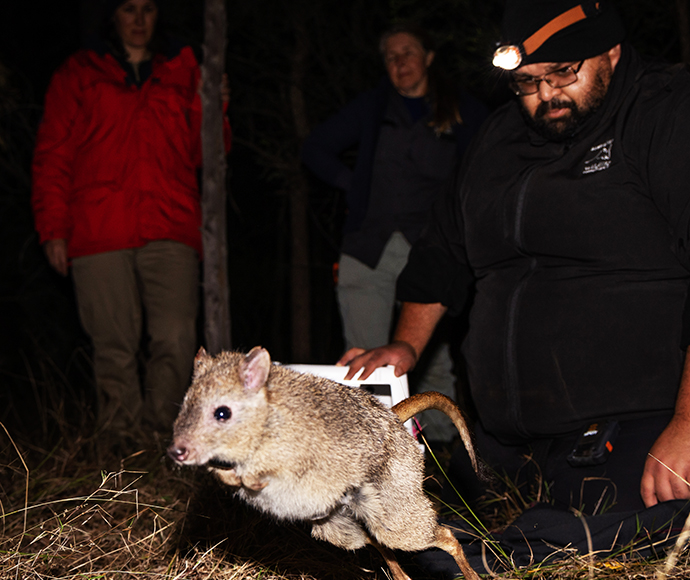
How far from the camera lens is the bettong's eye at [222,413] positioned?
4.73 feet

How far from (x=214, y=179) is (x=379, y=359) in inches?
97.5

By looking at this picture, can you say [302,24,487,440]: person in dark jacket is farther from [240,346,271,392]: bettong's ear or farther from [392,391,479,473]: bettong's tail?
[240,346,271,392]: bettong's ear

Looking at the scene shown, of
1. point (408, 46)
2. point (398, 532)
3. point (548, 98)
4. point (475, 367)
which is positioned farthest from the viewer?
point (408, 46)

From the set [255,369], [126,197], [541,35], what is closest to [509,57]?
[541,35]

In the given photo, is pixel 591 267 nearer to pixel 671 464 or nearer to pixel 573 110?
pixel 573 110

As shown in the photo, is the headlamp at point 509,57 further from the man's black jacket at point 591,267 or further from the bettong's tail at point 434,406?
the bettong's tail at point 434,406

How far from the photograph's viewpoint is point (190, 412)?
1.44m

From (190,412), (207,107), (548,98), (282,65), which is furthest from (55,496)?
(282,65)

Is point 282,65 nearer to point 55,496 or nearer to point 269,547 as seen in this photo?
point 55,496

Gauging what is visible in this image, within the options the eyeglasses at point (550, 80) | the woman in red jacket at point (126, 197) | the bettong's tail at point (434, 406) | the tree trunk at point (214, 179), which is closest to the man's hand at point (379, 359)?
the bettong's tail at point (434, 406)

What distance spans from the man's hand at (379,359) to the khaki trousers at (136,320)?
2.38m

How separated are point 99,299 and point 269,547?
8.64 feet

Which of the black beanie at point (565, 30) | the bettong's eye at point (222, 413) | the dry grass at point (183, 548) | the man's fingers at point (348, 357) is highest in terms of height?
the black beanie at point (565, 30)

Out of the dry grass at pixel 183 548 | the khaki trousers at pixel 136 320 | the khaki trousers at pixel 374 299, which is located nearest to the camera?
the dry grass at pixel 183 548
